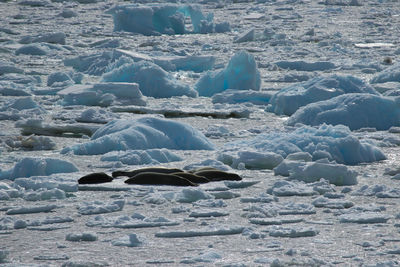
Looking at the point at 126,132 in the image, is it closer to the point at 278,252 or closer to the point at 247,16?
the point at 278,252

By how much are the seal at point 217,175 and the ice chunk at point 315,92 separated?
3.09 m

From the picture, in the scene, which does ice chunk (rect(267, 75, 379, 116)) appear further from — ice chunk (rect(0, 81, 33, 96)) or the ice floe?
the ice floe

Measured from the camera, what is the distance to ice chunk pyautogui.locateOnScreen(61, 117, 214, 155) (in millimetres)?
6516

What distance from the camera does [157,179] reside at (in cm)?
544

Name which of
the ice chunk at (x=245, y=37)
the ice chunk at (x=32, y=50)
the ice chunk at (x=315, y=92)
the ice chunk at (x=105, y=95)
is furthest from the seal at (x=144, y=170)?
the ice chunk at (x=245, y=37)

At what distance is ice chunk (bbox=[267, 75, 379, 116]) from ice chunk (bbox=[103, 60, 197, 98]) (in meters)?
1.41

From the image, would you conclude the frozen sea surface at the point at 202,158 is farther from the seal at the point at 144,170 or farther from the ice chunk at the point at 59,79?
the seal at the point at 144,170

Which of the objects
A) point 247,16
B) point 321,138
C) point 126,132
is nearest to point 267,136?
Result: point 321,138

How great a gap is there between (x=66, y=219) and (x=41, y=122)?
3.44 m

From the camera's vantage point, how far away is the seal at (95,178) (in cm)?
543

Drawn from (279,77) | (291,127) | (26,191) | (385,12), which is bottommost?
(385,12)

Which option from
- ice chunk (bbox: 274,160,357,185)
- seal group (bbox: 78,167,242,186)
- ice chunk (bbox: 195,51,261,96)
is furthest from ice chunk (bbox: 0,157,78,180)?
ice chunk (bbox: 195,51,261,96)

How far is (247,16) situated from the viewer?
66.9ft

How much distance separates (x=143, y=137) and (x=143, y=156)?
15.9 inches
